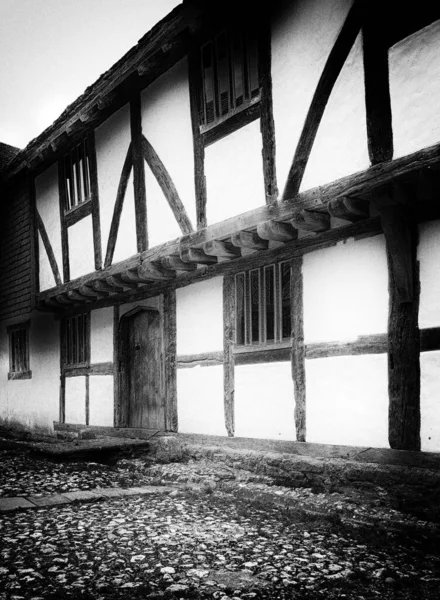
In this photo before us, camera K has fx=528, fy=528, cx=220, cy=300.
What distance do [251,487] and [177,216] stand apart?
397 cm

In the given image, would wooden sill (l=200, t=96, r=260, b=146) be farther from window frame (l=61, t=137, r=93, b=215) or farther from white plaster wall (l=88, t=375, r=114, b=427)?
white plaster wall (l=88, t=375, r=114, b=427)

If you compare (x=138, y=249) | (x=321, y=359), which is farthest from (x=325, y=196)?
(x=138, y=249)

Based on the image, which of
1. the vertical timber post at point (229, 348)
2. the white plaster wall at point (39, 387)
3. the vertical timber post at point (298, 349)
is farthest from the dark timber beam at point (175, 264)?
the white plaster wall at point (39, 387)

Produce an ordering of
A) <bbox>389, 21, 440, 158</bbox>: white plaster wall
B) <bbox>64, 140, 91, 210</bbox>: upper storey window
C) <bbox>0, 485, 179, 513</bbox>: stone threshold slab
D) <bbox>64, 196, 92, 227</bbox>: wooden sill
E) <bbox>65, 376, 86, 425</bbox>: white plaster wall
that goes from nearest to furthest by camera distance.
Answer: <bbox>389, 21, 440, 158</bbox>: white plaster wall, <bbox>0, 485, 179, 513</bbox>: stone threshold slab, <bbox>64, 196, 92, 227</bbox>: wooden sill, <bbox>64, 140, 91, 210</bbox>: upper storey window, <bbox>65, 376, 86, 425</bbox>: white plaster wall

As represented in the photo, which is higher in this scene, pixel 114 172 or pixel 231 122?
pixel 114 172

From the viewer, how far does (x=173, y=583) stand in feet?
11.0

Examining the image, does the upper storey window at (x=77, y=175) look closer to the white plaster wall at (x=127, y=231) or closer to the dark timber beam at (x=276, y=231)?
the white plaster wall at (x=127, y=231)

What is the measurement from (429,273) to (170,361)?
4.57 meters

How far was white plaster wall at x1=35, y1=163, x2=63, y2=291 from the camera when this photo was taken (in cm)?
1144

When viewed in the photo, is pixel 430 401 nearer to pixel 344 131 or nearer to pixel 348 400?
pixel 348 400

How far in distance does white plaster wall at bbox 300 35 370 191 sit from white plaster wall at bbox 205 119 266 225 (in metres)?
0.90

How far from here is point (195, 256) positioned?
707 centimetres

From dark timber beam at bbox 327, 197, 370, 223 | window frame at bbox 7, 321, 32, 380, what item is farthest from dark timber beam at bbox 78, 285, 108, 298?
dark timber beam at bbox 327, 197, 370, 223

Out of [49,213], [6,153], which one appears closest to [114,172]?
[49,213]
